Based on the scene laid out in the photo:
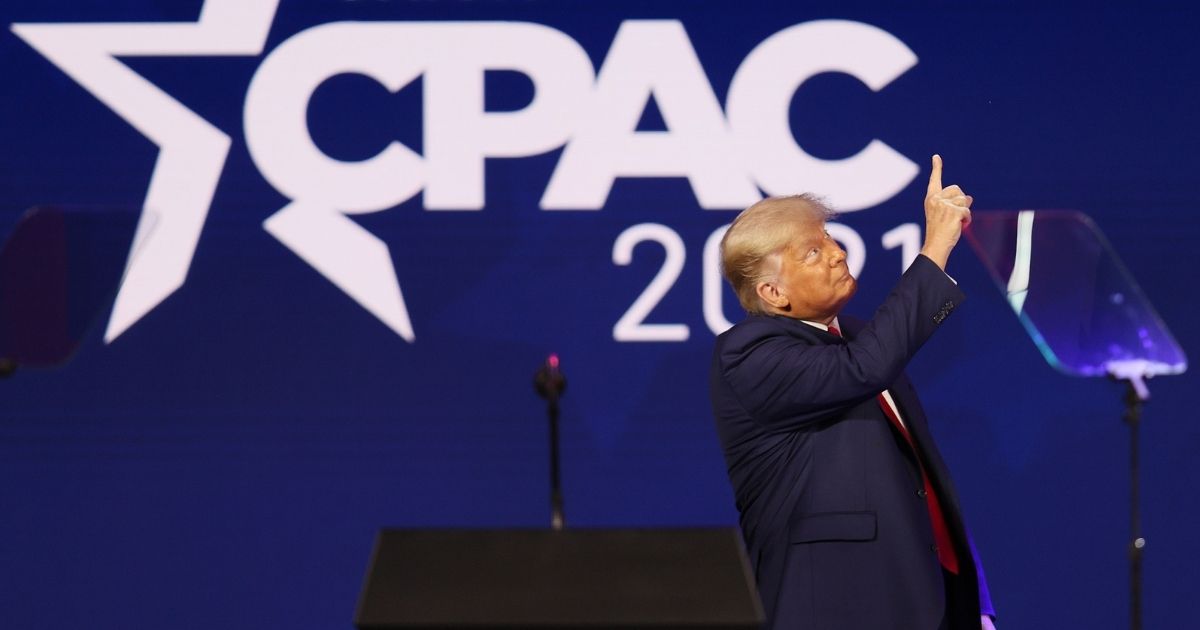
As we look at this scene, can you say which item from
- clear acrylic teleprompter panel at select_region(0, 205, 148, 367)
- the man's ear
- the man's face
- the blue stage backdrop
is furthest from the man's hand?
clear acrylic teleprompter panel at select_region(0, 205, 148, 367)

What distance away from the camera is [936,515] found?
2.37m

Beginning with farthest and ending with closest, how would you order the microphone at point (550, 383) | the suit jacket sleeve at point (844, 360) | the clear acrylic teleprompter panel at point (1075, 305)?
the clear acrylic teleprompter panel at point (1075, 305)
the suit jacket sleeve at point (844, 360)
the microphone at point (550, 383)

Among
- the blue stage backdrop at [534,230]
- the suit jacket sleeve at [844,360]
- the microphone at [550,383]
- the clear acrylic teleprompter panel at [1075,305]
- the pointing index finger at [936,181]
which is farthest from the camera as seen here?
the blue stage backdrop at [534,230]

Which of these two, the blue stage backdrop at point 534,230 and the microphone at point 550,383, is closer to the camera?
the microphone at point 550,383

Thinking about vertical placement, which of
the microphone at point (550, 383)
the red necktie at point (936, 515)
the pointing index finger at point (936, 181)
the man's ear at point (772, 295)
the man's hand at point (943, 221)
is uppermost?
the pointing index finger at point (936, 181)

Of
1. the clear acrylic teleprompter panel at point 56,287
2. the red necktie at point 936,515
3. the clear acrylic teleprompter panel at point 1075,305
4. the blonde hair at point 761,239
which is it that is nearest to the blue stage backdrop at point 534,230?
the clear acrylic teleprompter panel at point 56,287

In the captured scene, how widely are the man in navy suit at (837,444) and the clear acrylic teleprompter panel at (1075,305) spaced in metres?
0.60

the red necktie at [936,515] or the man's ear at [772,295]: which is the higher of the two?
the man's ear at [772,295]

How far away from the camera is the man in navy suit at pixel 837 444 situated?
2250 millimetres

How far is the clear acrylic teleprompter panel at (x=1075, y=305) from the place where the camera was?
2873mm

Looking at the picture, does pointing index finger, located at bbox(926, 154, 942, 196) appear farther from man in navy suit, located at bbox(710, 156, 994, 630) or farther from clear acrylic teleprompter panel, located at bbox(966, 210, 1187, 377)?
clear acrylic teleprompter panel, located at bbox(966, 210, 1187, 377)

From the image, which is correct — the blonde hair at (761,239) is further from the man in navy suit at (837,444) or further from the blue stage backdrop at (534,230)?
the blue stage backdrop at (534,230)

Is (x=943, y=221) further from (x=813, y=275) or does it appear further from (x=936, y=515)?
(x=936, y=515)

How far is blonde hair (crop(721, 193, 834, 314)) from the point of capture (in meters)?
2.40
